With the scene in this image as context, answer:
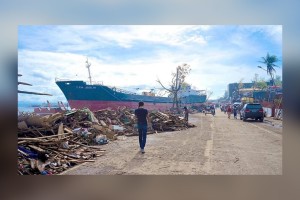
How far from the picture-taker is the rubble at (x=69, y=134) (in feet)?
16.8

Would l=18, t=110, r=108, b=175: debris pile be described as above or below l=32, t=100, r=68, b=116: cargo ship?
below

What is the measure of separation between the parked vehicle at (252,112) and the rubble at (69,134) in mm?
1239

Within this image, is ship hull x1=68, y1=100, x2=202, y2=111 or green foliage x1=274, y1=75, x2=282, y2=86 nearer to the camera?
green foliage x1=274, y1=75, x2=282, y2=86

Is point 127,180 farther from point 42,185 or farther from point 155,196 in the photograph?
point 42,185

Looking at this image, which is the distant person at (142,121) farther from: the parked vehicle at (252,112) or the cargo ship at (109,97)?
the parked vehicle at (252,112)

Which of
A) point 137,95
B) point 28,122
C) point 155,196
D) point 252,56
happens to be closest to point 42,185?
point 28,122

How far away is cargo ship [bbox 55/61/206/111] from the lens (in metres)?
5.61

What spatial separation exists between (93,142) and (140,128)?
0.90 metres

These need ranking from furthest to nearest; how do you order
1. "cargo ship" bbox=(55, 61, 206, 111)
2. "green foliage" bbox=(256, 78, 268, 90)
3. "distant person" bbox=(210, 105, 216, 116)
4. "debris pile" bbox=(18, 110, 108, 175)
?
"distant person" bbox=(210, 105, 216, 116) < "cargo ship" bbox=(55, 61, 206, 111) < "green foliage" bbox=(256, 78, 268, 90) < "debris pile" bbox=(18, 110, 108, 175)

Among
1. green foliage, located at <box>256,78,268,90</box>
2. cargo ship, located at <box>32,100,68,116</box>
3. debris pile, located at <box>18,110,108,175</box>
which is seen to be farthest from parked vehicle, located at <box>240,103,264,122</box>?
cargo ship, located at <box>32,100,68,116</box>

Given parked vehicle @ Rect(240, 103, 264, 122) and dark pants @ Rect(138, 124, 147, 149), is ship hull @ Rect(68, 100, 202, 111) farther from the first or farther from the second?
parked vehicle @ Rect(240, 103, 264, 122)

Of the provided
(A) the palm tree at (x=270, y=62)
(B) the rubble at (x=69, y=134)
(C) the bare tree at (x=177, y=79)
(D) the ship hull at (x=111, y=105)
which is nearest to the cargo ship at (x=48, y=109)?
(B) the rubble at (x=69, y=134)

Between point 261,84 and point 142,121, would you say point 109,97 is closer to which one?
point 142,121

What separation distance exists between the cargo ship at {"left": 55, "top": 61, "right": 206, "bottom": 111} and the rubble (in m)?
0.13
